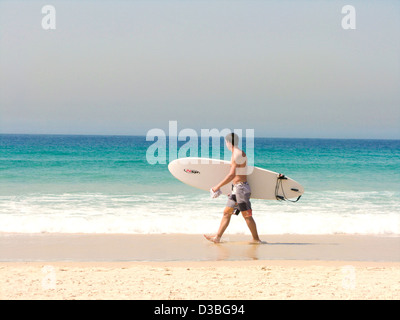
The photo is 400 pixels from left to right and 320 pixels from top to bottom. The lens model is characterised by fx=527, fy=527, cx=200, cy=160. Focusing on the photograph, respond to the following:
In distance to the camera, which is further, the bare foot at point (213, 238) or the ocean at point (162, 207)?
the ocean at point (162, 207)

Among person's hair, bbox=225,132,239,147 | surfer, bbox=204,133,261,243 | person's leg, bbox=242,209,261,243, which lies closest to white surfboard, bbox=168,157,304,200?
surfer, bbox=204,133,261,243

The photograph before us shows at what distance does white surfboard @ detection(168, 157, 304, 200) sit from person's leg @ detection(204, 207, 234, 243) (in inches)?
32.2

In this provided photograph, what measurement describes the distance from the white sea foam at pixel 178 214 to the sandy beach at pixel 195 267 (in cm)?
65

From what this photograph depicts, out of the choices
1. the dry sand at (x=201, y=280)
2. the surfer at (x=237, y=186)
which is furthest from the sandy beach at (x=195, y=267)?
the surfer at (x=237, y=186)

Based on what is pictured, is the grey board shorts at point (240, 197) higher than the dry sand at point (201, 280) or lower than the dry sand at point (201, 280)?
higher

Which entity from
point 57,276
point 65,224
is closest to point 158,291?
point 57,276

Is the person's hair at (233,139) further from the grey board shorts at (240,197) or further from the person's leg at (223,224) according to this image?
the person's leg at (223,224)

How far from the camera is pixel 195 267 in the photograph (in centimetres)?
605

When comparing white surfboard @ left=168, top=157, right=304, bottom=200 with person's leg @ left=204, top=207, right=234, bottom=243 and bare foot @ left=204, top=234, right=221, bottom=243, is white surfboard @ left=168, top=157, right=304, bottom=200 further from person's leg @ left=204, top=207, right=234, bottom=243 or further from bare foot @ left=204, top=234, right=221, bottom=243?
bare foot @ left=204, top=234, right=221, bottom=243

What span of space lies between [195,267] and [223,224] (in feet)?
4.46

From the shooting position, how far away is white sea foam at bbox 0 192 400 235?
8.80m

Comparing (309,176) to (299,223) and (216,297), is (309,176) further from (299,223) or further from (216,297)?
(216,297)

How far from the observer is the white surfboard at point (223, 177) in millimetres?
7980

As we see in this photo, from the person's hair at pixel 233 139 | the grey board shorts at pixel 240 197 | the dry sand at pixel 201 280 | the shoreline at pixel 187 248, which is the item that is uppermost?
the person's hair at pixel 233 139
